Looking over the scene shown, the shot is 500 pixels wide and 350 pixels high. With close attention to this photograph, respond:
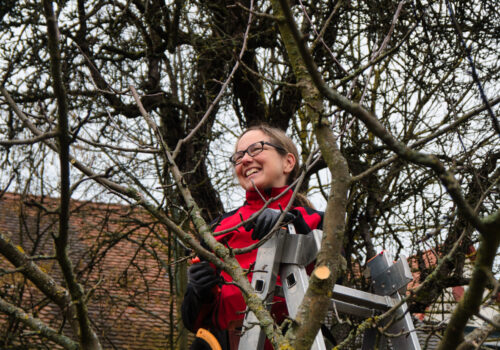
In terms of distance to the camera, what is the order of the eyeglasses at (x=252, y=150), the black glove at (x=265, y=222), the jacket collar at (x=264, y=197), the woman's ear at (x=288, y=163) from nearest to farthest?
1. the black glove at (x=265, y=222)
2. the jacket collar at (x=264, y=197)
3. the eyeglasses at (x=252, y=150)
4. the woman's ear at (x=288, y=163)

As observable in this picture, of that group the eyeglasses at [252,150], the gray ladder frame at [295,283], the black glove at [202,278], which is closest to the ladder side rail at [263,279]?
the gray ladder frame at [295,283]

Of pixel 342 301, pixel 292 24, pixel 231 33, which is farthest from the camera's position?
pixel 231 33

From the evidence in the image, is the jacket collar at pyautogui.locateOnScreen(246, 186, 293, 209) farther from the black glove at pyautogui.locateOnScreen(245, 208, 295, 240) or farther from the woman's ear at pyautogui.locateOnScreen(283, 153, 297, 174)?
the black glove at pyautogui.locateOnScreen(245, 208, 295, 240)

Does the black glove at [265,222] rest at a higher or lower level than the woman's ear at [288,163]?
lower

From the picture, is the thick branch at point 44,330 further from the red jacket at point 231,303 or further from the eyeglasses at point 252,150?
the eyeglasses at point 252,150

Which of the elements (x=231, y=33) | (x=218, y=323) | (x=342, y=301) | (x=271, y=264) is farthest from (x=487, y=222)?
(x=231, y=33)

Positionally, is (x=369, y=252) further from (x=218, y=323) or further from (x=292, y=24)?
(x=292, y=24)

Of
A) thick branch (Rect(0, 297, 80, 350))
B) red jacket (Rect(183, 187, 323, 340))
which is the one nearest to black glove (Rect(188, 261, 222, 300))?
red jacket (Rect(183, 187, 323, 340))

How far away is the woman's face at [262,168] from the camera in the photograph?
2773mm

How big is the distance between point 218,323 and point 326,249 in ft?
3.26

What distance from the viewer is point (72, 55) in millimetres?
5305

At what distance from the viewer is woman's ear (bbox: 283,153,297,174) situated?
2919mm

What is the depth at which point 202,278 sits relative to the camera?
2299 mm

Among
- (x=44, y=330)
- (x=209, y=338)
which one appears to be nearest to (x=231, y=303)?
(x=209, y=338)
